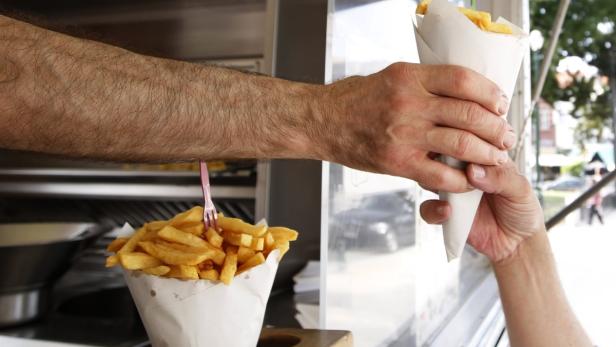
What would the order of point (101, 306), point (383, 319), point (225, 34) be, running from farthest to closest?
point (225, 34), point (383, 319), point (101, 306)

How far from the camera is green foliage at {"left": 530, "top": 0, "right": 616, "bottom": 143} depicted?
13.9ft

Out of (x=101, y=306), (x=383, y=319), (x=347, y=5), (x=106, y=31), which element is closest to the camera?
(x=347, y=5)

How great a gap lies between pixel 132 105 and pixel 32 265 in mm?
804

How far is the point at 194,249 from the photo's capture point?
755 millimetres

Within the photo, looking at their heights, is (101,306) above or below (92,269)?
above

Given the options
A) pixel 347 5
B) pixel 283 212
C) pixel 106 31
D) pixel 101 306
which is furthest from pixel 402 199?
pixel 106 31

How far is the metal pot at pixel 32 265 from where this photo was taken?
124 cm

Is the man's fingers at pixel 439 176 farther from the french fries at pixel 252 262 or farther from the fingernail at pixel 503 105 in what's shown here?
the french fries at pixel 252 262

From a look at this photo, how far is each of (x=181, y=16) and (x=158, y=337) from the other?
1736mm

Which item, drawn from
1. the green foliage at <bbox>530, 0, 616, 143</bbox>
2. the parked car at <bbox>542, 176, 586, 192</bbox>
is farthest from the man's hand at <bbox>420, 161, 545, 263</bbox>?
the green foliage at <bbox>530, 0, 616, 143</bbox>

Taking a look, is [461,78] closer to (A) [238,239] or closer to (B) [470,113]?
(B) [470,113]

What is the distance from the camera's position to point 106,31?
94.7 inches

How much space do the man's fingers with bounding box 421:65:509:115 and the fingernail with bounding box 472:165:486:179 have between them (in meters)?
0.09

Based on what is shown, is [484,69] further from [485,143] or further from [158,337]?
[158,337]
